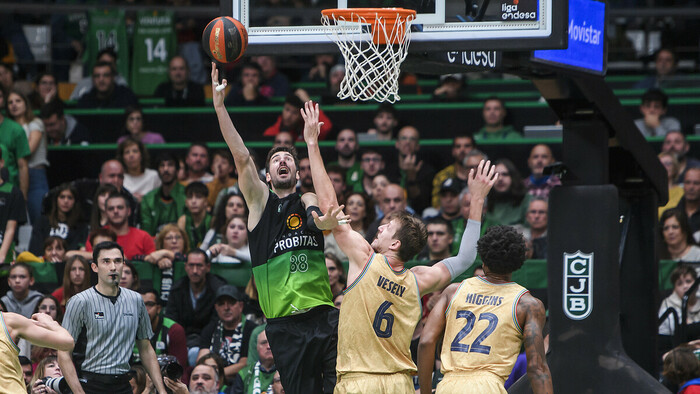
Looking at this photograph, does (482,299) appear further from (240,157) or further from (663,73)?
(663,73)

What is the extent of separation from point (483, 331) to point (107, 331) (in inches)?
144

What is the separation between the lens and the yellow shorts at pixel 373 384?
688 cm

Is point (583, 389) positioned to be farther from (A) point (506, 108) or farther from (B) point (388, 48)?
(A) point (506, 108)

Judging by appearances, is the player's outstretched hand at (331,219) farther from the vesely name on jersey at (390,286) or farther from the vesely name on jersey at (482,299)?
the vesely name on jersey at (482,299)

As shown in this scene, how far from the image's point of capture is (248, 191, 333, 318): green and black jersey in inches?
293

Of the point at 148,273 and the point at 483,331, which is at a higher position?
the point at 483,331

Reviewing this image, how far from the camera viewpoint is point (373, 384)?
688cm

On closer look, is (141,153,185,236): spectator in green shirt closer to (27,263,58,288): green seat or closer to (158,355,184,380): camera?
(27,263,58,288): green seat

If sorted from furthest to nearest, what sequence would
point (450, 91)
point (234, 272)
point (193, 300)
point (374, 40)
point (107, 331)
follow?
1. point (450, 91)
2. point (234, 272)
3. point (193, 300)
4. point (107, 331)
5. point (374, 40)

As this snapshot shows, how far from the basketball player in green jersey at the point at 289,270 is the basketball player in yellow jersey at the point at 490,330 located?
0.91 meters

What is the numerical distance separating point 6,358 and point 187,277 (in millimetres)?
4512

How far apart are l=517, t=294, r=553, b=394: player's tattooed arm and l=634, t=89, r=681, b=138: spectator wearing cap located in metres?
8.18

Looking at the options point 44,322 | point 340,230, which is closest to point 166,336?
point 44,322

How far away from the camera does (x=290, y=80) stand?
1823 cm
